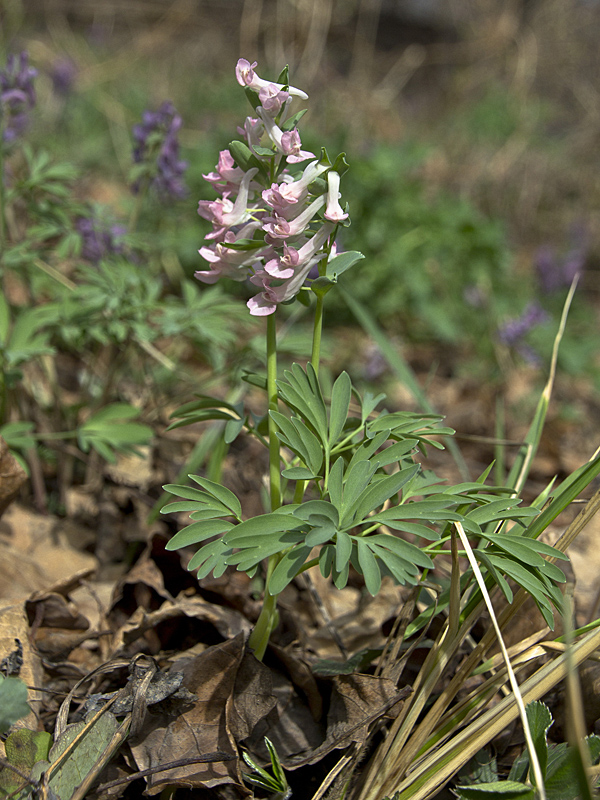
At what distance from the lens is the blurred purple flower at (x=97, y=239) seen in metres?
2.41

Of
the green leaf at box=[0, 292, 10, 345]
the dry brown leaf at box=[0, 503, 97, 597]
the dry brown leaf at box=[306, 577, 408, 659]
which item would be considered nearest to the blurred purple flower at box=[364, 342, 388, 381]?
the dry brown leaf at box=[306, 577, 408, 659]

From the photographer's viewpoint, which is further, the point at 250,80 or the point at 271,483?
the point at 271,483

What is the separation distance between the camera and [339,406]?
1326 millimetres

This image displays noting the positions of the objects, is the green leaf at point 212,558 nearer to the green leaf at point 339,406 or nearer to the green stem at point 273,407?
the green stem at point 273,407

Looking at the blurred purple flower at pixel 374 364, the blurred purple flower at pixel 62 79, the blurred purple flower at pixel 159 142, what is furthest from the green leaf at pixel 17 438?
the blurred purple flower at pixel 62 79

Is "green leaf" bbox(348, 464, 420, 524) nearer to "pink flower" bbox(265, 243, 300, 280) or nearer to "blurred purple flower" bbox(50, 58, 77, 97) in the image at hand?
"pink flower" bbox(265, 243, 300, 280)

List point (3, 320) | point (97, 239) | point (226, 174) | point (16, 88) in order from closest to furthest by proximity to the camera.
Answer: point (226, 174), point (3, 320), point (16, 88), point (97, 239)

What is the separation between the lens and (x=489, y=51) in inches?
332

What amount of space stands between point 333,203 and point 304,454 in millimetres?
511

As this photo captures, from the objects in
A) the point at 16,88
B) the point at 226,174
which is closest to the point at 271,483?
the point at 226,174

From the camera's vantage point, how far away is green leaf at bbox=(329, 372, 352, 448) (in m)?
1.31

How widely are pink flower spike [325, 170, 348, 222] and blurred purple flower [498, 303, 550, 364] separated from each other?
113 inches

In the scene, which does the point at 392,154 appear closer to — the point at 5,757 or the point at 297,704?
the point at 297,704

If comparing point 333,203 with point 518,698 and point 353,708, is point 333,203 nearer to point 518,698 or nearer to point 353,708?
point 518,698
